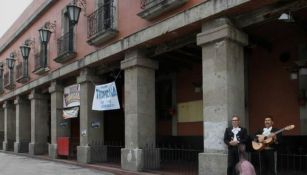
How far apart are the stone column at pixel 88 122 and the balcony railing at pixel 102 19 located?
158 cm

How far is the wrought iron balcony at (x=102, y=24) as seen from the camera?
47.8 feet

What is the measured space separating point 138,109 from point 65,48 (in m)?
6.18

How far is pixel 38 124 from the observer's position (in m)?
22.1

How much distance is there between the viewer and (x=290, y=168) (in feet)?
39.0

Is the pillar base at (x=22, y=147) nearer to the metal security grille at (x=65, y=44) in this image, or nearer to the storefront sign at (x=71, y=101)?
the storefront sign at (x=71, y=101)

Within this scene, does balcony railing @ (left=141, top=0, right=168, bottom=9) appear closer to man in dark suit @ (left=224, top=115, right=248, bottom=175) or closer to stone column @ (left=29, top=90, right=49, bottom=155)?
man in dark suit @ (left=224, top=115, right=248, bottom=175)

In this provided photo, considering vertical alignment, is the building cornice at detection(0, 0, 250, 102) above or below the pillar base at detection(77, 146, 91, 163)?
above

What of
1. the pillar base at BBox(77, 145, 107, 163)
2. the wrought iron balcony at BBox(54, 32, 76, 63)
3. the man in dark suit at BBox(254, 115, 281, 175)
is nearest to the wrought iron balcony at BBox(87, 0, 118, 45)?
the wrought iron balcony at BBox(54, 32, 76, 63)

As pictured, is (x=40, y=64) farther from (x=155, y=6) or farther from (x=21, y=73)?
(x=155, y=6)

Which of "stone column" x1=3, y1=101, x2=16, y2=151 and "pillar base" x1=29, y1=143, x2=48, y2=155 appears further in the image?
"stone column" x1=3, y1=101, x2=16, y2=151

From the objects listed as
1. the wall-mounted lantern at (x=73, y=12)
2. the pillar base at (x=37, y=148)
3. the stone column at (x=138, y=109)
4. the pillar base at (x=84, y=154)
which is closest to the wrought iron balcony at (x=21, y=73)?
the pillar base at (x=37, y=148)

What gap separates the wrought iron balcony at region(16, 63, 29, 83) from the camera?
23578 mm

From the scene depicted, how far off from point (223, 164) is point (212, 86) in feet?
5.51

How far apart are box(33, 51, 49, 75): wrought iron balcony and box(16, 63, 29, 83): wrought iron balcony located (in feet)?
6.20
